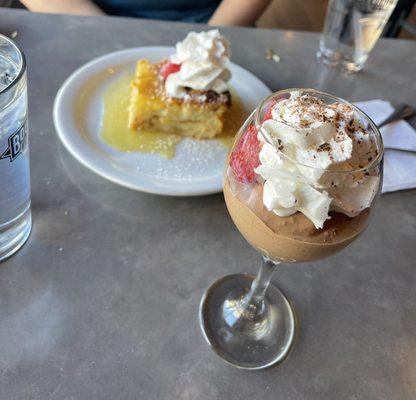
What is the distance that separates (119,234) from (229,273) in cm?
19

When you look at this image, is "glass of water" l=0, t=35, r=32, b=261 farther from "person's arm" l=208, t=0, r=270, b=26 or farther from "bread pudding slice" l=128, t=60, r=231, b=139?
"person's arm" l=208, t=0, r=270, b=26

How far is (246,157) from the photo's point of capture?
21.3 inches

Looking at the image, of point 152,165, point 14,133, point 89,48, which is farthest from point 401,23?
point 14,133

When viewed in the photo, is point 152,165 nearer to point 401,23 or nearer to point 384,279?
point 384,279

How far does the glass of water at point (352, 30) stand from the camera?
118cm

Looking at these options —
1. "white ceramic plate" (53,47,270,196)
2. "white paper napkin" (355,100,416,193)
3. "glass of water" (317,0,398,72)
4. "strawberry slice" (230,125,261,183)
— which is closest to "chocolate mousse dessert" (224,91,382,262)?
"strawberry slice" (230,125,261,183)

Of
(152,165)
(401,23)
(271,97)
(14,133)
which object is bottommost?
(401,23)

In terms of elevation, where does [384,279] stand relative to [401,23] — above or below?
above

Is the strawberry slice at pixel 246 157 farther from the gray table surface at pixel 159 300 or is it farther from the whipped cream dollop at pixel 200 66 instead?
the whipped cream dollop at pixel 200 66

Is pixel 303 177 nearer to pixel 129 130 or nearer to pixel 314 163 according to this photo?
pixel 314 163

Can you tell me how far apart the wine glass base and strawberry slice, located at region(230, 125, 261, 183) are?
0.25 meters

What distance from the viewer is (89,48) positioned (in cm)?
117

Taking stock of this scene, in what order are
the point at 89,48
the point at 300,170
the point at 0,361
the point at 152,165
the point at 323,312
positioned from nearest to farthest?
the point at 300,170, the point at 0,361, the point at 323,312, the point at 152,165, the point at 89,48

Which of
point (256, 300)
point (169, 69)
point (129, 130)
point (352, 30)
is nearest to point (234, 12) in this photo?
point (352, 30)
